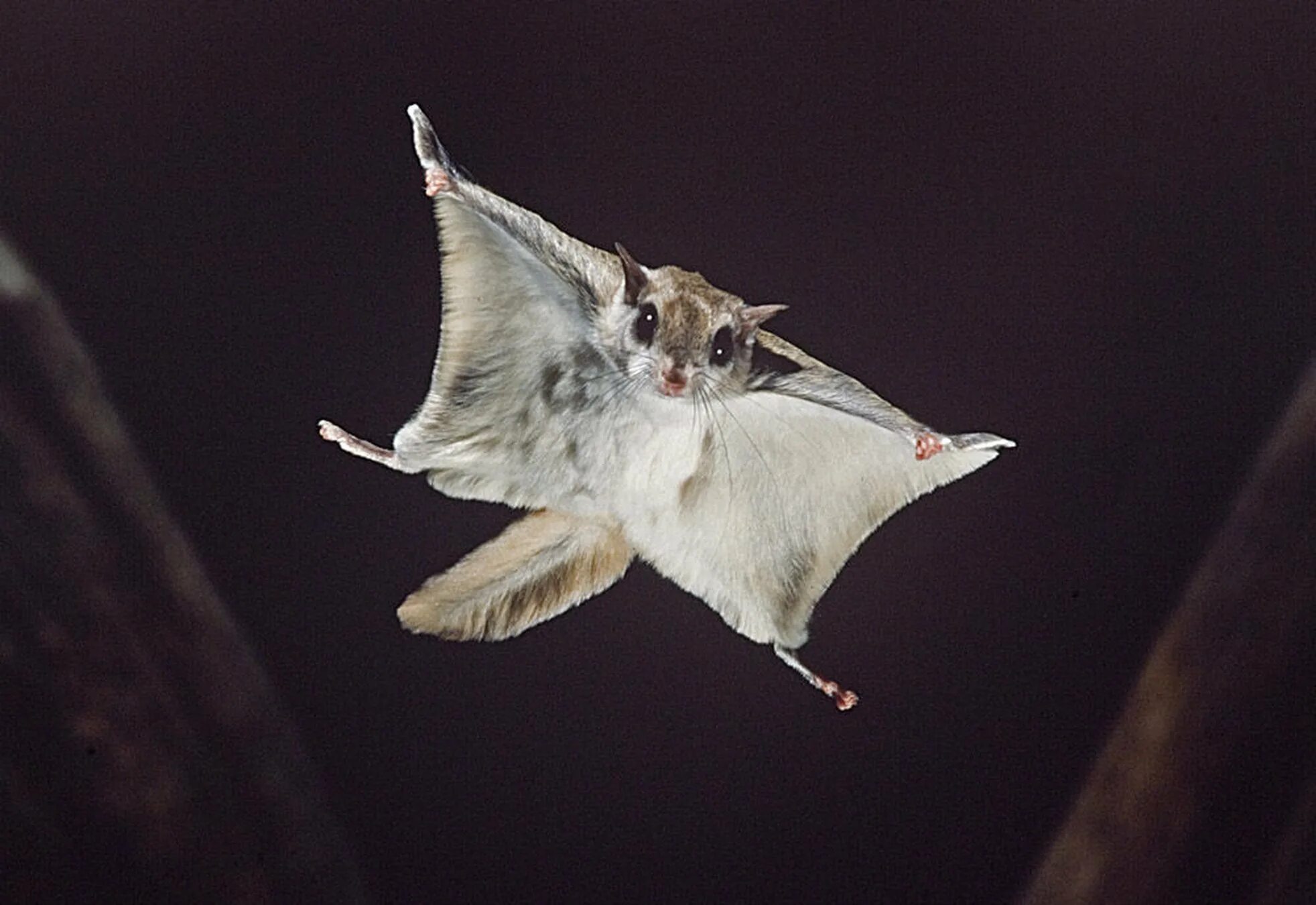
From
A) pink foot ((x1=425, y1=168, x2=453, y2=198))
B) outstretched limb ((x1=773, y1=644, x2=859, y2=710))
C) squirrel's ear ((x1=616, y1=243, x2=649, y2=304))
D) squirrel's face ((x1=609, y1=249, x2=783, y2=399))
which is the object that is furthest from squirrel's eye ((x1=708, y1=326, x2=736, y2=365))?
outstretched limb ((x1=773, y1=644, x2=859, y2=710))

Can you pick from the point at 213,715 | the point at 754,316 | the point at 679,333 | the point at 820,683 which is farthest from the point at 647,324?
the point at 213,715

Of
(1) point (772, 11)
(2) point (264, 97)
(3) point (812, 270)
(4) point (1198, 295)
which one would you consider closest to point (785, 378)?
(3) point (812, 270)

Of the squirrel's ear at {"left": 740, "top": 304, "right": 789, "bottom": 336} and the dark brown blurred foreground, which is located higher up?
the squirrel's ear at {"left": 740, "top": 304, "right": 789, "bottom": 336}

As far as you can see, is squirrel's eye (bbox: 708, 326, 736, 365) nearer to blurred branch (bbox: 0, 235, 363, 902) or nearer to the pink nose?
the pink nose

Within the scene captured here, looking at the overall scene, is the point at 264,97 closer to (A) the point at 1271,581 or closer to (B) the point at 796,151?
(B) the point at 796,151

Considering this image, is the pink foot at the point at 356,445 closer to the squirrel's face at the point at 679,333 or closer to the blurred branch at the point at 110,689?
the blurred branch at the point at 110,689

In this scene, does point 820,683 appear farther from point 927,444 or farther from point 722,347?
point 722,347

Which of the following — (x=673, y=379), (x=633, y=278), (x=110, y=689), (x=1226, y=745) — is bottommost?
(x=110, y=689)
